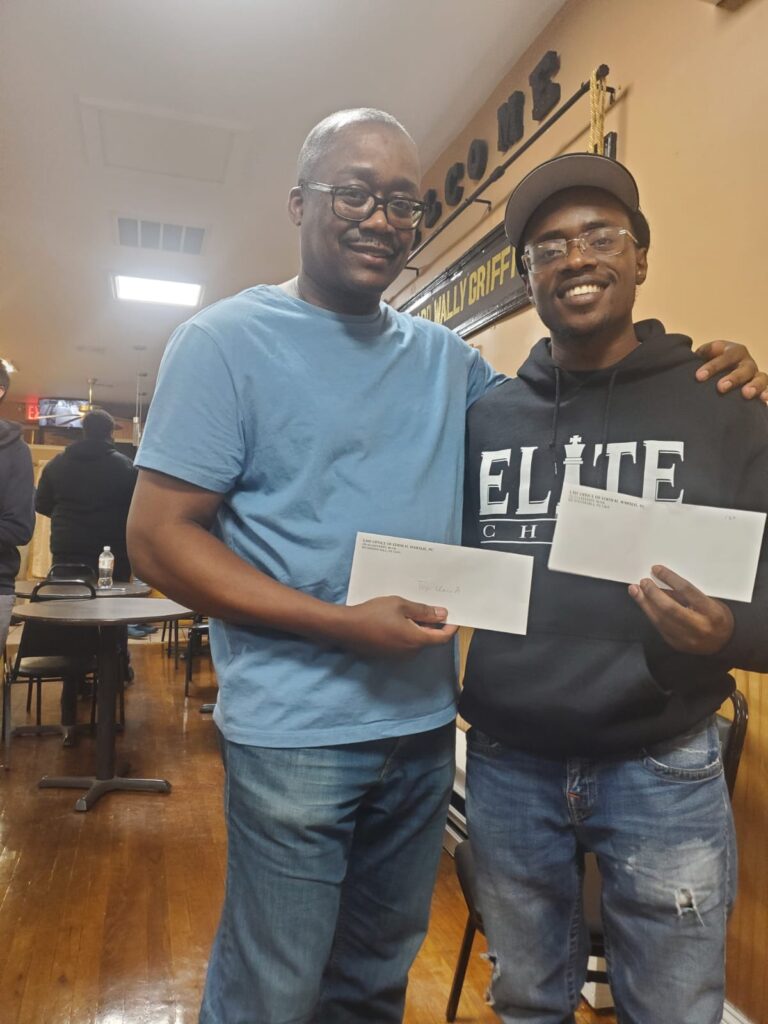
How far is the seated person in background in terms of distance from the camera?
13.9ft

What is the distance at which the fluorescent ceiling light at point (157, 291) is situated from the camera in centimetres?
599

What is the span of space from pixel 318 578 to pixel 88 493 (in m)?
3.67

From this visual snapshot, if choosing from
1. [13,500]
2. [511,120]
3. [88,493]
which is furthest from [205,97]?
[88,493]

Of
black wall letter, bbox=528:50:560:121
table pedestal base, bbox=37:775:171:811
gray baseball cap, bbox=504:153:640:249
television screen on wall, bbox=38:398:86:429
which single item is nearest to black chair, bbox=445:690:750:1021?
gray baseball cap, bbox=504:153:640:249

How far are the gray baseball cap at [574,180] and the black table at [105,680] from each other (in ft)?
7.96

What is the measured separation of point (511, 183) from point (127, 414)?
10.4 meters

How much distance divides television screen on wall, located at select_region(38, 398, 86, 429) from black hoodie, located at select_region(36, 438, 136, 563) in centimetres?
820

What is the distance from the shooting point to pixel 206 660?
243 inches

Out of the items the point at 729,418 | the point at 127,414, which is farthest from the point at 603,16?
the point at 127,414

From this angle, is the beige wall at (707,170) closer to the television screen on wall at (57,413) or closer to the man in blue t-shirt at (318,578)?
the man in blue t-shirt at (318,578)

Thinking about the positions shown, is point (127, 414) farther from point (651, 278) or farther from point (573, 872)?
point (573, 872)

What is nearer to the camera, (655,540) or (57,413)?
(655,540)

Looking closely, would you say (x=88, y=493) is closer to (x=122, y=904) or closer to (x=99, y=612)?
(x=99, y=612)

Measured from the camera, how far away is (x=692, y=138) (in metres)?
1.91
